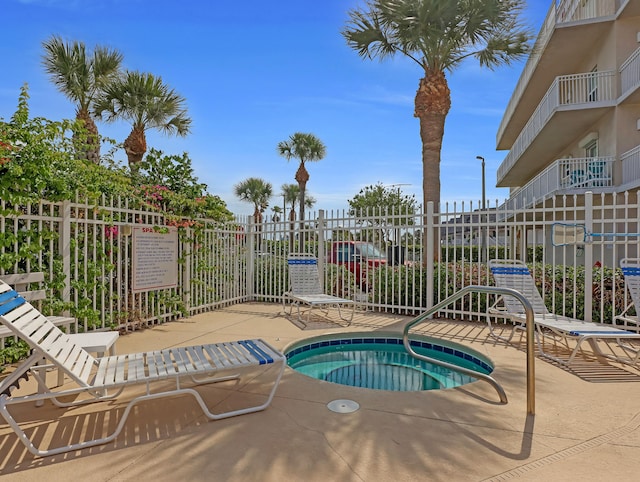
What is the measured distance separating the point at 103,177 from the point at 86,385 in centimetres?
452

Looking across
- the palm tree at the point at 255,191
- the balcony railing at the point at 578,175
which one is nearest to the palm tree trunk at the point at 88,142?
the balcony railing at the point at 578,175

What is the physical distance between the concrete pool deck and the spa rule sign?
10.6 feet

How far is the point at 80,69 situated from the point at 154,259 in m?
8.77

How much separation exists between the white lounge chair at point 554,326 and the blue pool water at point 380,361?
0.87m

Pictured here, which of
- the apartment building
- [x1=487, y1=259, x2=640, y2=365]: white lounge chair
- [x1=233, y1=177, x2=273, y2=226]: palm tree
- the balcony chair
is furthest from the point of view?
[x1=233, y1=177, x2=273, y2=226]: palm tree

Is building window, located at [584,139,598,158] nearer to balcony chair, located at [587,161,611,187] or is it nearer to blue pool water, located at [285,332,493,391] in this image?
balcony chair, located at [587,161,611,187]

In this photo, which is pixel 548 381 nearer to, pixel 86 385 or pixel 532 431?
pixel 532 431

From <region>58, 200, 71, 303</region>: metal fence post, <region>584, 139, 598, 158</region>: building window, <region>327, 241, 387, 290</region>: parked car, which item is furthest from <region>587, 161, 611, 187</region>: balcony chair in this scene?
<region>58, 200, 71, 303</region>: metal fence post

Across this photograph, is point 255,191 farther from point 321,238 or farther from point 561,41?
point 321,238

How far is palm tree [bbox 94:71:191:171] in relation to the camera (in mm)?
12664

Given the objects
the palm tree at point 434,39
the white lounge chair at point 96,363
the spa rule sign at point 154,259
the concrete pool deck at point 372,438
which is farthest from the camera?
the palm tree at point 434,39

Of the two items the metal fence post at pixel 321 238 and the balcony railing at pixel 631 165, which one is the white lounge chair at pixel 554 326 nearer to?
the metal fence post at pixel 321 238

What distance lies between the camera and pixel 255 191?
40.3m

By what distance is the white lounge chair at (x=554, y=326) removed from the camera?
14.7 ft
